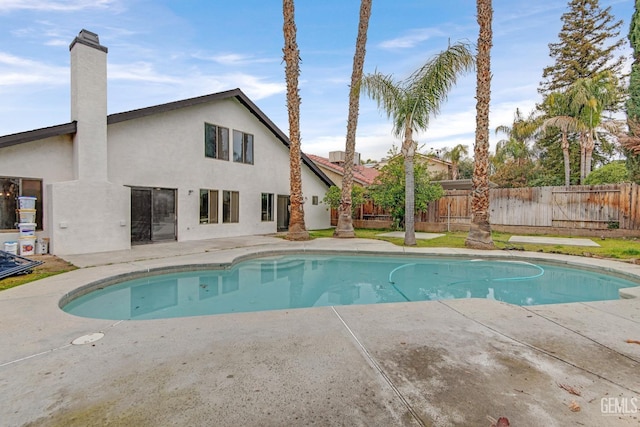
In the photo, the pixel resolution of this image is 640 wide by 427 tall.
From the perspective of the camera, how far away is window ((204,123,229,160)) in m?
12.8

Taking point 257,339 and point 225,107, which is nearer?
point 257,339

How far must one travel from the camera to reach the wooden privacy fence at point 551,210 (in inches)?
472

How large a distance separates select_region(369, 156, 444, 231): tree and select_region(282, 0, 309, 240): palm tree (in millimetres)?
4731

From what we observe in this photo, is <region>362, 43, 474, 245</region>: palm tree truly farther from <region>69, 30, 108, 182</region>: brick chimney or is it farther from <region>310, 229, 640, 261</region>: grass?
<region>69, 30, 108, 182</region>: brick chimney

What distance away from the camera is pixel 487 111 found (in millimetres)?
10258

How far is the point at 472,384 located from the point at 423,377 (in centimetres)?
36

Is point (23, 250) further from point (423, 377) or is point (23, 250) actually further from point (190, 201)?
point (423, 377)

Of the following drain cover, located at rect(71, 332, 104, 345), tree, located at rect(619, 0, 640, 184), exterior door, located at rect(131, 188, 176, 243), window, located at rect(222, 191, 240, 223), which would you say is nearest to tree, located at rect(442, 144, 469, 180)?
tree, located at rect(619, 0, 640, 184)

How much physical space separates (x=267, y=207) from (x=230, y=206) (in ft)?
7.19

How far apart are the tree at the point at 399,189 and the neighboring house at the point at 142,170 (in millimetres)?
4269

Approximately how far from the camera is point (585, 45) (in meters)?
23.8

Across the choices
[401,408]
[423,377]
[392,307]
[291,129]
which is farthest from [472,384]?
[291,129]

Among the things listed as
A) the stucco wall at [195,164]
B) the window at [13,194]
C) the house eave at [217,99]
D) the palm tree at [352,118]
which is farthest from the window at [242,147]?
the window at [13,194]

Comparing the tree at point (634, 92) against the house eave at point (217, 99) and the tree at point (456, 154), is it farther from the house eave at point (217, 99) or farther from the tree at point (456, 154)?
the house eave at point (217, 99)
